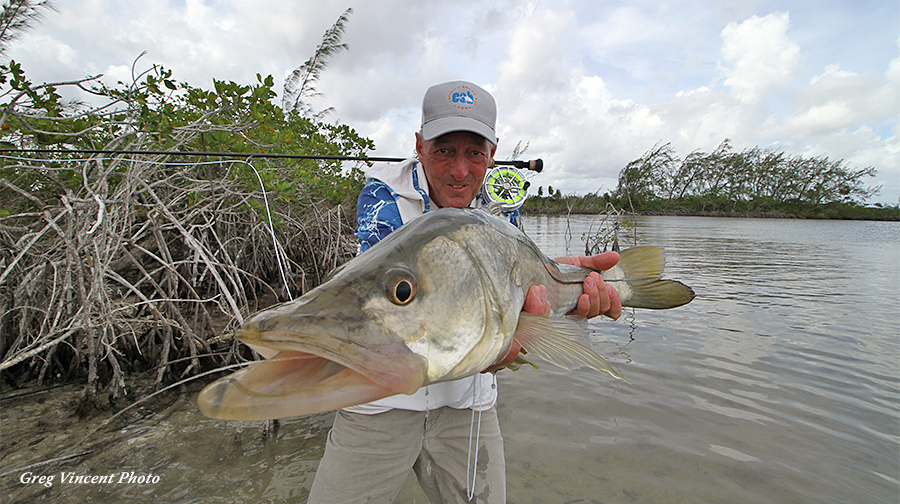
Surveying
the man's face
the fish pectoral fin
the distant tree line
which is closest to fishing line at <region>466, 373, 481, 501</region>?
the fish pectoral fin

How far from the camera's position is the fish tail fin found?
2.11 metres

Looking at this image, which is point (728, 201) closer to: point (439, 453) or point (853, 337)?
point (853, 337)

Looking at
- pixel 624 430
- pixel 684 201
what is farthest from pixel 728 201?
pixel 624 430

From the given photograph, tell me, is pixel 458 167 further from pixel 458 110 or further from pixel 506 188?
pixel 506 188

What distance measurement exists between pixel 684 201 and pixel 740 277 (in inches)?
2147

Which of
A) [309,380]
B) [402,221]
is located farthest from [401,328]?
[402,221]

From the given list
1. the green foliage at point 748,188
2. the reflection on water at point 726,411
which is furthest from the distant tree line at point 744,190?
the reflection on water at point 726,411

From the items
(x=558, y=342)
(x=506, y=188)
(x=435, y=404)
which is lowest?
(x=435, y=404)

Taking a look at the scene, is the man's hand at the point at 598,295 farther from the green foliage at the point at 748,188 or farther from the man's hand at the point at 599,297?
the green foliage at the point at 748,188

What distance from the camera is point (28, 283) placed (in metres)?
4.05

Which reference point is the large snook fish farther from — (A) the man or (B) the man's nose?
(B) the man's nose

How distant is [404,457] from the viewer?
1942 millimetres

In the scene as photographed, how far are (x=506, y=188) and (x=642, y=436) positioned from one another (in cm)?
289

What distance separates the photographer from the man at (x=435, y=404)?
1.86m
